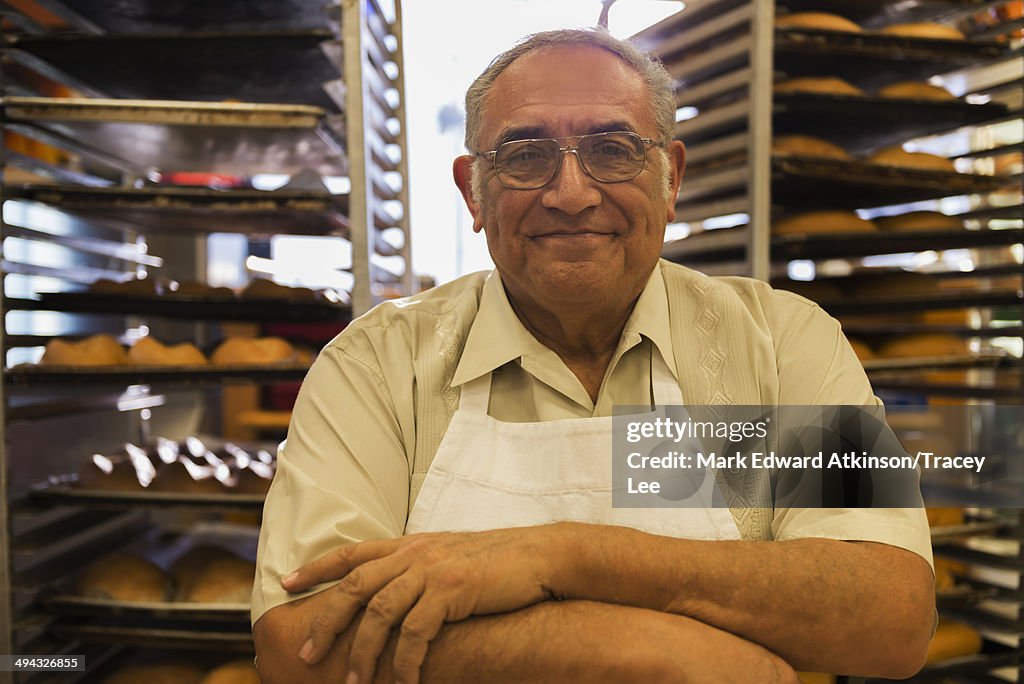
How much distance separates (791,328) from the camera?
4.69 ft

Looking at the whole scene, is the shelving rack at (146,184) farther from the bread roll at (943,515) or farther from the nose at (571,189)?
the bread roll at (943,515)

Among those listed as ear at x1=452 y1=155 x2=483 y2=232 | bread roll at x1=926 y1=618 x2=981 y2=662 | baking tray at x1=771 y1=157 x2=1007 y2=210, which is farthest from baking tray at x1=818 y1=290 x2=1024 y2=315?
ear at x1=452 y1=155 x2=483 y2=232

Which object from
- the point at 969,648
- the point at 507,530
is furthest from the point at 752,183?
the point at 969,648

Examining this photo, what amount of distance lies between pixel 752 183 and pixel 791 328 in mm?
854

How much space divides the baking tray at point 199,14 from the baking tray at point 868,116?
1.51 meters

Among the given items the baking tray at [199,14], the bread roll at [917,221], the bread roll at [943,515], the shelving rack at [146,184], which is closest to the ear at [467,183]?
the shelving rack at [146,184]

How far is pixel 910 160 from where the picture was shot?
2.30 metres

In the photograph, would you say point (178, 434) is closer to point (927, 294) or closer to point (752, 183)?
point (752, 183)

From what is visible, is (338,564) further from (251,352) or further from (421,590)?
(251,352)

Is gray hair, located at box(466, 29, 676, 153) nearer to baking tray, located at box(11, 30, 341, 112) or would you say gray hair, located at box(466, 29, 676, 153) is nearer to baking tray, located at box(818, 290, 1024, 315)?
baking tray, located at box(11, 30, 341, 112)

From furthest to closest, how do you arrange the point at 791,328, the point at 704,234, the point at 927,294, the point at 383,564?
the point at 704,234 < the point at 927,294 < the point at 791,328 < the point at 383,564

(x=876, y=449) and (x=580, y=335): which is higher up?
(x=580, y=335)

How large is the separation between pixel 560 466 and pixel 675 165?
0.70 m

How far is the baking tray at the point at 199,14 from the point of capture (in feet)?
7.10
